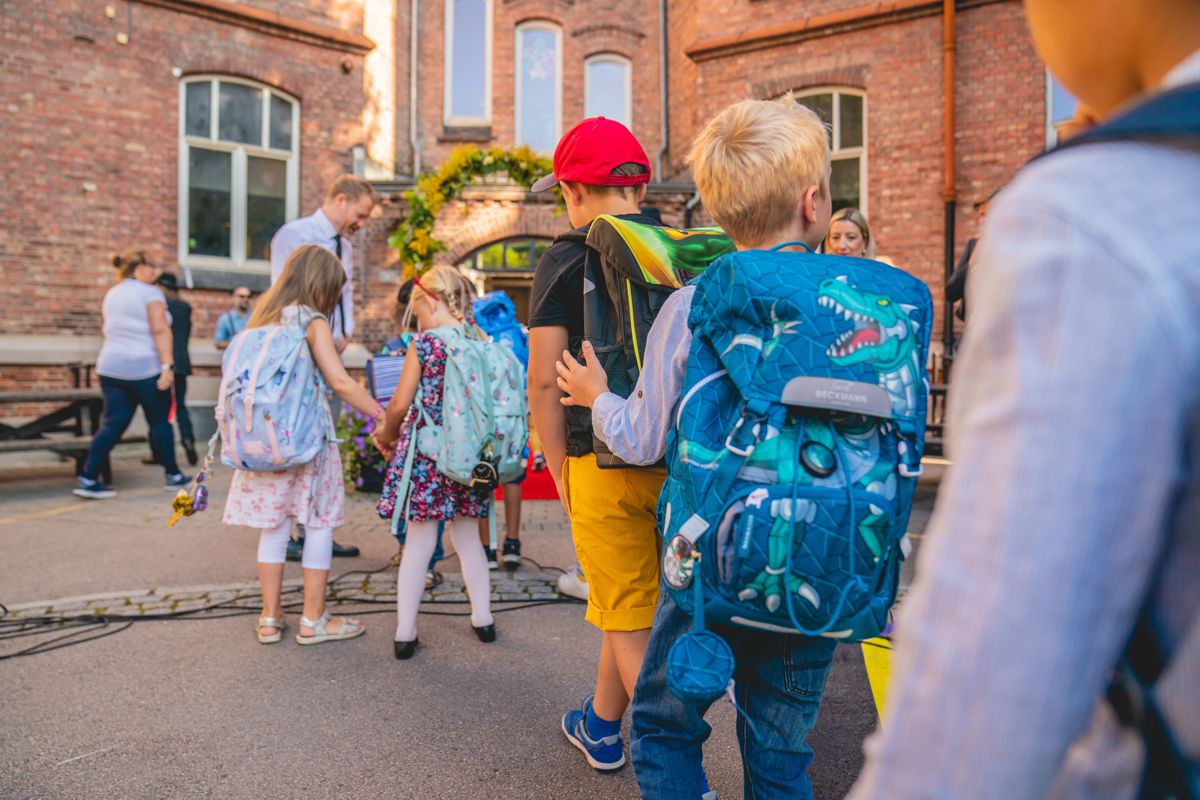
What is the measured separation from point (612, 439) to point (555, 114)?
14.9 meters

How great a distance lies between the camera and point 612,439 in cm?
194

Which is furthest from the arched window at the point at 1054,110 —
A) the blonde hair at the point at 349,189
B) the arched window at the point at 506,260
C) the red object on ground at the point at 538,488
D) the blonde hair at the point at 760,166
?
the blonde hair at the point at 760,166

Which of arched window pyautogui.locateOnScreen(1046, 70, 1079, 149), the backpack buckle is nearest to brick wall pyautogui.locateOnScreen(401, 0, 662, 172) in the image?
arched window pyautogui.locateOnScreen(1046, 70, 1079, 149)

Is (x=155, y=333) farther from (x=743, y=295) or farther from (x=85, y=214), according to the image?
(x=743, y=295)

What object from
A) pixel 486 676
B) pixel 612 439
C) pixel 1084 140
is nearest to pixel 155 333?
pixel 486 676

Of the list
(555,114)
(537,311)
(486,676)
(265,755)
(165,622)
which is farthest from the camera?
(555,114)

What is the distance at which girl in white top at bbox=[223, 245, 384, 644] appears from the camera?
392cm

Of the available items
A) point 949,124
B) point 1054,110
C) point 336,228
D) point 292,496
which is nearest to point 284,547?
point 292,496

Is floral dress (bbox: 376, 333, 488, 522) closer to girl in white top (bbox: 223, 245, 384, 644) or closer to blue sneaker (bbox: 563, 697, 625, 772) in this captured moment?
girl in white top (bbox: 223, 245, 384, 644)

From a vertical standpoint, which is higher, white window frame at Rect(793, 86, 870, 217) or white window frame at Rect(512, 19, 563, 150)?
white window frame at Rect(512, 19, 563, 150)

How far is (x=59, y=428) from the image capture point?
878cm

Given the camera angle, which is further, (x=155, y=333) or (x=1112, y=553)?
(x=155, y=333)

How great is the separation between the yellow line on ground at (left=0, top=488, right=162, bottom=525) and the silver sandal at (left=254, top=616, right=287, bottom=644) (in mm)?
3902

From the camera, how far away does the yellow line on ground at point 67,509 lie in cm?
667
